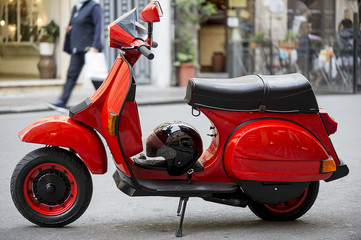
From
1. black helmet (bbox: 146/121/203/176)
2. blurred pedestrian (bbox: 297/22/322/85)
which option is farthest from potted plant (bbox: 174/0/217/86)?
black helmet (bbox: 146/121/203/176)

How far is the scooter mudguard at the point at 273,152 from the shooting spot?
444 cm

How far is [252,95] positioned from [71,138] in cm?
122

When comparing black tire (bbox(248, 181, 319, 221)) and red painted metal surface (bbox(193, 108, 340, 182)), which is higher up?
red painted metal surface (bbox(193, 108, 340, 182))

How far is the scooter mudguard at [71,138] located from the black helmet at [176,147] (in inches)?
15.1

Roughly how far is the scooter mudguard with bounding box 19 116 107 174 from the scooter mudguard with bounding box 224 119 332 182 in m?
0.87

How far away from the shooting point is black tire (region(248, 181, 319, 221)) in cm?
480

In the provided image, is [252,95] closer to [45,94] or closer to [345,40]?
[45,94]

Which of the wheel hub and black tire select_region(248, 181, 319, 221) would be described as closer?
the wheel hub

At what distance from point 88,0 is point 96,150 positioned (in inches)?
247

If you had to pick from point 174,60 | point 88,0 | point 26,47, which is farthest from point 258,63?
point 88,0

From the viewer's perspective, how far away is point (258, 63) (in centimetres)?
1814

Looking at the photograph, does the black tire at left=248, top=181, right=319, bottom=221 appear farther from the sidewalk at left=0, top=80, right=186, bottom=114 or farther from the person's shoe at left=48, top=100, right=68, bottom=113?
the sidewalk at left=0, top=80, right=186, bottom=114

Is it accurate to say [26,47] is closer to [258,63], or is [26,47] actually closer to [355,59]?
[258,63]

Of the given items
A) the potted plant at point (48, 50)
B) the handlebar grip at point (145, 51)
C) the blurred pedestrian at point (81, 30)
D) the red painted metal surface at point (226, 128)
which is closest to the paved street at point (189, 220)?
the red painted metal surface at point (226, 128)
